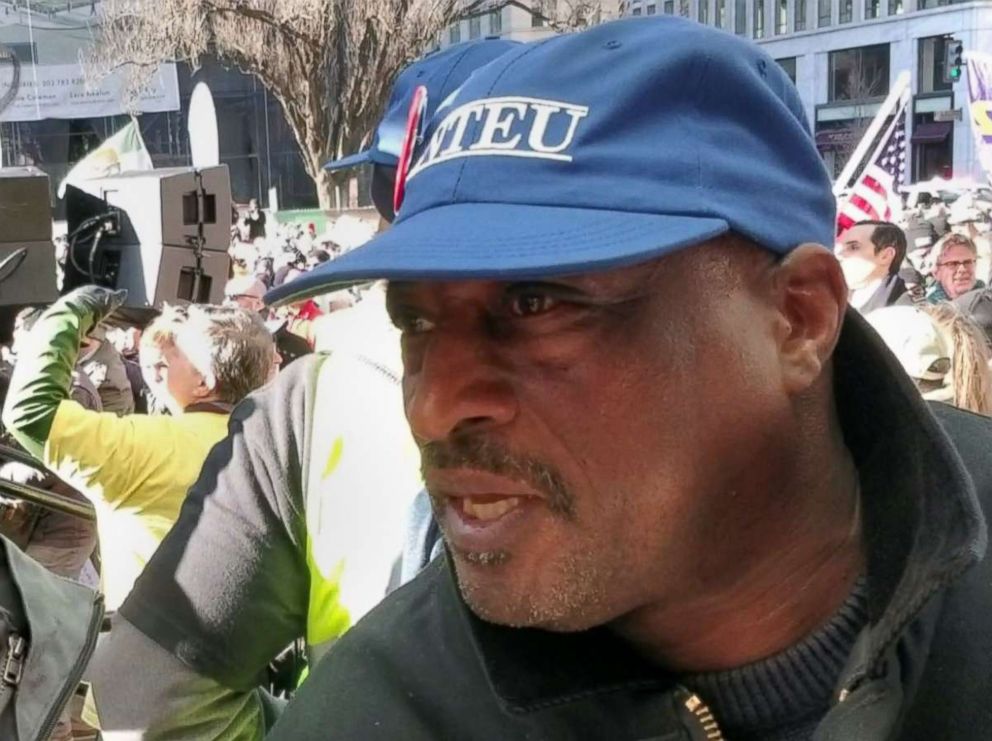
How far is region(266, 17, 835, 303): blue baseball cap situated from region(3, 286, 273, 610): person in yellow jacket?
2.85 m

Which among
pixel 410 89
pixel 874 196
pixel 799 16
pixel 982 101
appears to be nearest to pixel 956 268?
pixel 874 196

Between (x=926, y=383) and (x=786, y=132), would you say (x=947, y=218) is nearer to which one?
(x=926, y=383)

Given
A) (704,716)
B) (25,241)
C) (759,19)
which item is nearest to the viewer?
→ (704,716)

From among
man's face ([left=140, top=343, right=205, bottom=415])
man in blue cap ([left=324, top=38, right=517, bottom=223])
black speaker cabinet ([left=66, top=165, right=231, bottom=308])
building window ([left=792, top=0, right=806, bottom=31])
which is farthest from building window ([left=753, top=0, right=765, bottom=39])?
man in blue cap ([left=324, top=38, right=517, bottom=223])

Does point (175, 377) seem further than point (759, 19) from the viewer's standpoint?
No

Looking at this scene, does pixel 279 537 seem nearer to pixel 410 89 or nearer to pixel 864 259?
pixel 410 89

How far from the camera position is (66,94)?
29.1 meters

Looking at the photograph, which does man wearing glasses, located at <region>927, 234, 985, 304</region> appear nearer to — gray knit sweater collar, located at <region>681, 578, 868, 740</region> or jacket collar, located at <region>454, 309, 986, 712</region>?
jacket collar, located at <region>454, 309, 986, 712</region>

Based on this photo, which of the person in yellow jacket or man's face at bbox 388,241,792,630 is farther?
the person in yellow jacket

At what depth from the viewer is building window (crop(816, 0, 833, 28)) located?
2089 inches

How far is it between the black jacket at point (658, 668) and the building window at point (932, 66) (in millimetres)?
52050

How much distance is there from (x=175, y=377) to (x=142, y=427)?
0.73ft

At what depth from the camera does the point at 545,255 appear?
1071 mm

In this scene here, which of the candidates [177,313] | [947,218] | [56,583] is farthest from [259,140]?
[56,583]
